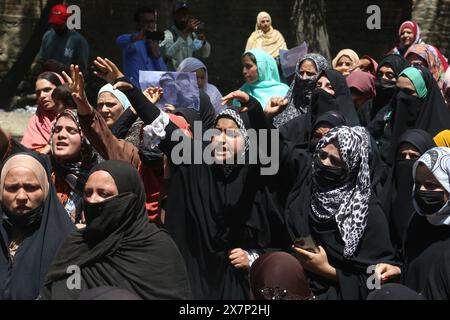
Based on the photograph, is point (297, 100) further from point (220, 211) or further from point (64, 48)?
point (64, 48)

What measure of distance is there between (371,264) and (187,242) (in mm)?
998

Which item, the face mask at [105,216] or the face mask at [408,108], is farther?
the face mask at [408,108]

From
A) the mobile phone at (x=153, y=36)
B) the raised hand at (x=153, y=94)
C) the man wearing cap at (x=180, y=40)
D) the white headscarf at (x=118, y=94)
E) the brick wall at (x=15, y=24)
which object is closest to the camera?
the raised hand at (x=153, y=94)

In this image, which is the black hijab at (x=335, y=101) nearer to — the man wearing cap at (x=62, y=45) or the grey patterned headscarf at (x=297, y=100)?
the grey patterned headscarf at (x=297, y=100)

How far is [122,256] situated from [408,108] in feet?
9.16

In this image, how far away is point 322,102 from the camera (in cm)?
647

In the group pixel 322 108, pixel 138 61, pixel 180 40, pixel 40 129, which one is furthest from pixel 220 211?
pixel 180 40

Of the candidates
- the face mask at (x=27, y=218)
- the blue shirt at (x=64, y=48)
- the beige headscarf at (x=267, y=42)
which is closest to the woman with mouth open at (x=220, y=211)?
the face mask at (x=27, y=218)


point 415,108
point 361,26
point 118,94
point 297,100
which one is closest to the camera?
point 118,94

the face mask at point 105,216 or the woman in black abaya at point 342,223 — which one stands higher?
the face mask at point 105,216

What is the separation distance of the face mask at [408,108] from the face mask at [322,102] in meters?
→ 0.41

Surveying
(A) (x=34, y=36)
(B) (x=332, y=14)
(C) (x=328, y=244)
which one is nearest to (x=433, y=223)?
(C) (x=328, y=244)

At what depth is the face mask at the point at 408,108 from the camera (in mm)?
6348
